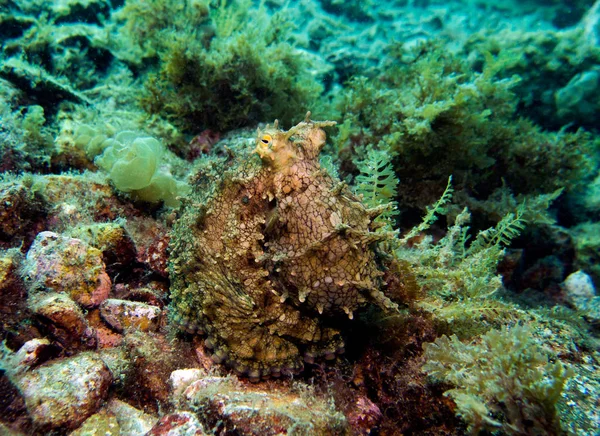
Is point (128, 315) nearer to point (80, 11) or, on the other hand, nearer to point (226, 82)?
point (226, 82)

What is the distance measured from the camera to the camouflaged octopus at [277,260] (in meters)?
2.70

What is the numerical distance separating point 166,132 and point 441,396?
645 centimetres

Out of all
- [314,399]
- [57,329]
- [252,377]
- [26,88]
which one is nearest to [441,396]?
[314,399]

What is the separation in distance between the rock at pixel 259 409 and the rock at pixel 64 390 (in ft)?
2.38

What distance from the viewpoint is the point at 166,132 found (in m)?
6.67

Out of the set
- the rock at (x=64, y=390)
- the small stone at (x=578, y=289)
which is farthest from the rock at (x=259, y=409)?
the small stone at (x=578, y=289)

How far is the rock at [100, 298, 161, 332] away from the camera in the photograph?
11.2 ft

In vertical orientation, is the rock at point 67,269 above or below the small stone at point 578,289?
below

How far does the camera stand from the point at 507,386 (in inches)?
90.5

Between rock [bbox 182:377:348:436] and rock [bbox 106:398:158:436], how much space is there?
1.12 ft

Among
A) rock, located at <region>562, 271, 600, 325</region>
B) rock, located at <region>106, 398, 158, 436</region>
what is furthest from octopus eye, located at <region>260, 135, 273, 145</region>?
rock, located at <region>562, 271, 600, 325</region>

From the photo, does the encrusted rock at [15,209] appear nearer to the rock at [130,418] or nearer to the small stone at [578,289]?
the rock at [130,418]

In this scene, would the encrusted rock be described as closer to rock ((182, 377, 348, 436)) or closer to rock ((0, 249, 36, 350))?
rock ((0, 249, 36, 350))

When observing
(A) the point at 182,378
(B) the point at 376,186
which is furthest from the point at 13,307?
(B) the point at 376,186
